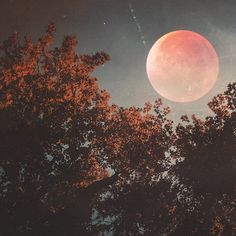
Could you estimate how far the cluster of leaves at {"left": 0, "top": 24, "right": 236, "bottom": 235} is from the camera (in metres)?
21.2

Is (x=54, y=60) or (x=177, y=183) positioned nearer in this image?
(x=177, y=183)

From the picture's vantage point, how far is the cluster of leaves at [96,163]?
69.5 feet

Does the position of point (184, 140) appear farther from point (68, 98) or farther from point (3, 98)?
point (3, 98)

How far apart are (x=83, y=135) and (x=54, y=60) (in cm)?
664

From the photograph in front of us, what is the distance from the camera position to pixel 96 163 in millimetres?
26500

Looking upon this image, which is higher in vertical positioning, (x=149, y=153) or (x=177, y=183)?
(x=149, y=153)

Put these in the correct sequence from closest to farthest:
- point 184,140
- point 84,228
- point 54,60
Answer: point 184,140
point 84,228
point 54,60

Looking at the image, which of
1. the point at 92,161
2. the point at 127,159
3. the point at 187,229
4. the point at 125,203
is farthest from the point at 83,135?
the point at 187,229

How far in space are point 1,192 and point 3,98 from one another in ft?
20.6

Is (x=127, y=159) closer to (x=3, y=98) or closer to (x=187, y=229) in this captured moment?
(x=187, y=229)

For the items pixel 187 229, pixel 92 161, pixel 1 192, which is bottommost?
pixel 187 229

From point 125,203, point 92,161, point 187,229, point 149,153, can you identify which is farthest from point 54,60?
point 187,229

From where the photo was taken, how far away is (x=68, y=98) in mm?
25438

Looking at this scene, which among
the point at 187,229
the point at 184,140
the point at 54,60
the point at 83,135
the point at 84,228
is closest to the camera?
the point at 187,229
